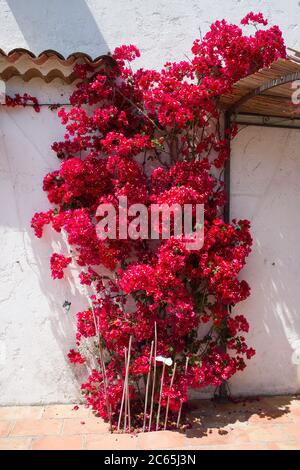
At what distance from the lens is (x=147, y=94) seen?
5160 mm

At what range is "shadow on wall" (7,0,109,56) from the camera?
541cm

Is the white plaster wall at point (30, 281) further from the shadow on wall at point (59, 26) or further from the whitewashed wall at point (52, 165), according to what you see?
the shadow on wall at point (59, 26)

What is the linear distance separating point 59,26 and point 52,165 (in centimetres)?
164

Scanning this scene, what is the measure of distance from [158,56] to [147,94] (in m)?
0.70

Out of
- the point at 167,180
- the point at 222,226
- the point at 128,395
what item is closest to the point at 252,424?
the point at 128,395

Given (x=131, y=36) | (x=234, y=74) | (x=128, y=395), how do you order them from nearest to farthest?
(x=128, y=395), (x=234, y=74), (x=131, y=36)

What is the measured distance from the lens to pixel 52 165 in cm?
541

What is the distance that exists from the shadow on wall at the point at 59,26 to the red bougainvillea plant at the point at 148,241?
44cm

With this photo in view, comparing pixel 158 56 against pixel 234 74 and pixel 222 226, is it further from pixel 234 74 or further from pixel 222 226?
pixel 222 226

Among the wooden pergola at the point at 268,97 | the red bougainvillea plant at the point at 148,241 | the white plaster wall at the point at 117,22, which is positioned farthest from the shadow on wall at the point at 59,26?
the wooden pergola at the point at 268,97

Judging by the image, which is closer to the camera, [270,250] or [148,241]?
[148,241]

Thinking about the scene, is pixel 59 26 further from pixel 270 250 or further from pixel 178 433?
pixel 178 433

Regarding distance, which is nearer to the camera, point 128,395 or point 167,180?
point 128,395

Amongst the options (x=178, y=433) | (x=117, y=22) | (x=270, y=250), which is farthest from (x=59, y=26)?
(x=178, y=433)
